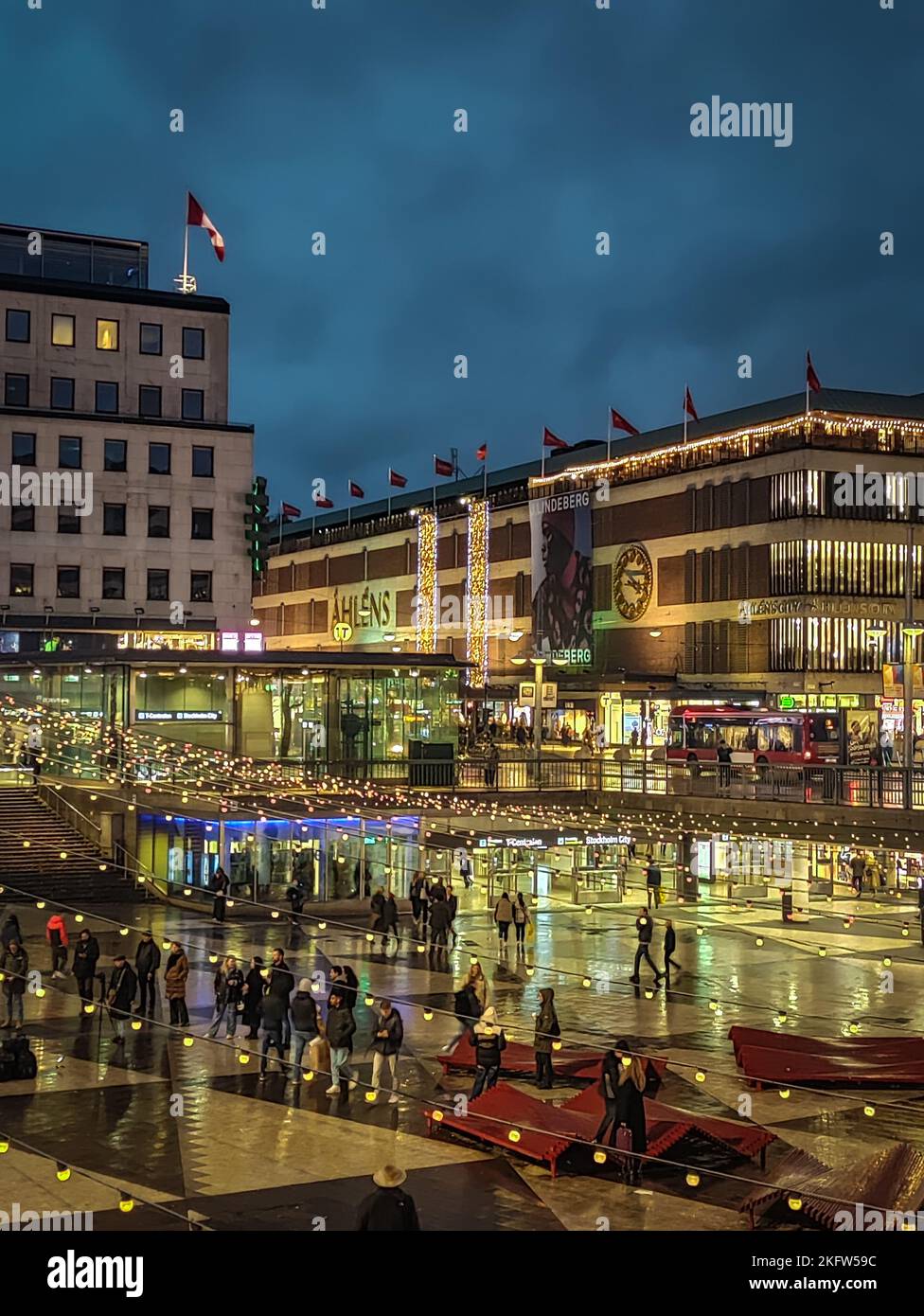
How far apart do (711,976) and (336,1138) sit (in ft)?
43.3

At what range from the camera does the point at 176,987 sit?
21609 millimetres

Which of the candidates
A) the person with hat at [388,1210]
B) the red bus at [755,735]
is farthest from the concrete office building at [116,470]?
the person with hat at [388,1210]

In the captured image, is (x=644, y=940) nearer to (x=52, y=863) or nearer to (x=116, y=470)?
(x=52, y=863)

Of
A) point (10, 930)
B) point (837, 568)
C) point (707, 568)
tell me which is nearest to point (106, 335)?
point (707, 568)

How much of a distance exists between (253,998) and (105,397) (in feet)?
146

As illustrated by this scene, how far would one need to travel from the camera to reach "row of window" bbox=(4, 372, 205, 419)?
193 ft

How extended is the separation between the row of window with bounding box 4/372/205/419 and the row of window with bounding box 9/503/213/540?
422cm

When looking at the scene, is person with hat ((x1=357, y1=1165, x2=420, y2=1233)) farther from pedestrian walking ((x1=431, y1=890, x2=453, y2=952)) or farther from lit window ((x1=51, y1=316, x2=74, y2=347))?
lit window ((x1=51, y1=316, x2=74, y2=347))

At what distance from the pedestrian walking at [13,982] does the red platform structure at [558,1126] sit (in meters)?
8.15

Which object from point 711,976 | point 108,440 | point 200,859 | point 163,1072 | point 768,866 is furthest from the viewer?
point 108,440

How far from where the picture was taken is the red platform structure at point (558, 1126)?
50.8 feet

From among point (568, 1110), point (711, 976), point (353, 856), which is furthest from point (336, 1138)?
point (353, 856)
